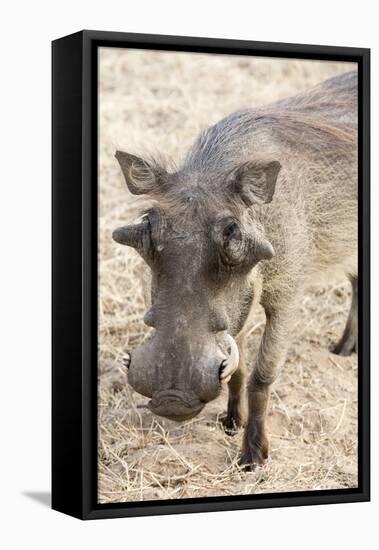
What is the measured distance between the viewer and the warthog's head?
4.86 metres

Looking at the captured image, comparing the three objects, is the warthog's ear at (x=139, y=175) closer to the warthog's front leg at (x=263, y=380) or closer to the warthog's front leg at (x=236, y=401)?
the warthog's front leg at (x=263, y=380)

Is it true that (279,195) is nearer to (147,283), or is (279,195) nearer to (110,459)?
(147,283)

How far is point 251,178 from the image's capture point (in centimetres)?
527

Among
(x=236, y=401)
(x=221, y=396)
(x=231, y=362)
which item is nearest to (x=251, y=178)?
(x=231, y=362)

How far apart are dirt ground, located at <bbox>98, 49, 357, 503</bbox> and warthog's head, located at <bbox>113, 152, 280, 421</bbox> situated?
467mm

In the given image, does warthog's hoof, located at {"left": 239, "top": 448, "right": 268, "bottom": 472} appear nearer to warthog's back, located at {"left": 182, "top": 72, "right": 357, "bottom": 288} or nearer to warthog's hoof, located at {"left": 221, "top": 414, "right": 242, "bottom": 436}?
warthog's hoof, located at {"left": 221, "top": 414, "right": 242, "bottom": 436}

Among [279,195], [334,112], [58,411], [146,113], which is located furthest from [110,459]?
[146,113]

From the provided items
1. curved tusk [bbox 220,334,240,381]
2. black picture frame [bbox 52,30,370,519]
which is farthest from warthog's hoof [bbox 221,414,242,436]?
curved tusk [bbox 220,334,240,381]

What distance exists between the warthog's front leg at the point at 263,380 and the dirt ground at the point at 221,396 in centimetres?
9

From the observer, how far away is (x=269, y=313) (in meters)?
5.70

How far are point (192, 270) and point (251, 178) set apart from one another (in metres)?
0.52

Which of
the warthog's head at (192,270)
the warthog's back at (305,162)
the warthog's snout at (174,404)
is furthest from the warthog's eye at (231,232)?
the warthog's snout at (174,404)

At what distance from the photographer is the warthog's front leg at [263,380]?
5691 mm

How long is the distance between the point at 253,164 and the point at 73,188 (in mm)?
760
